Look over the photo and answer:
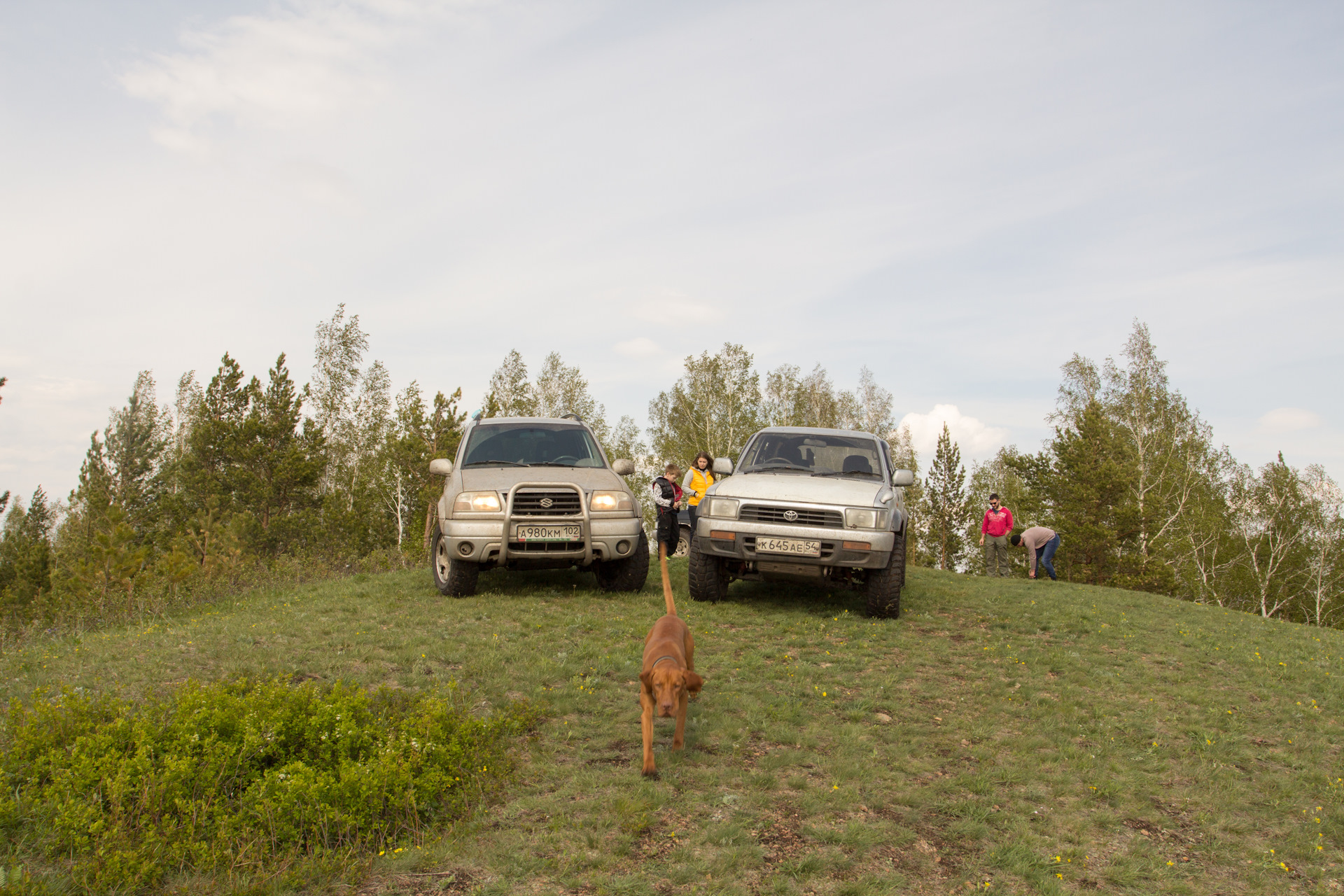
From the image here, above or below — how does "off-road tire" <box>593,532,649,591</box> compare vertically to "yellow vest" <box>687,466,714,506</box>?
below

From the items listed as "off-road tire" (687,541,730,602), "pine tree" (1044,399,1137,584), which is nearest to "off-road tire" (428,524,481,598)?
"off-road tire" (687,541,730,602)

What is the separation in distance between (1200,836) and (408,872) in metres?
3.79

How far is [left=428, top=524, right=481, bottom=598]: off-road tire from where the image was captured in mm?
8445

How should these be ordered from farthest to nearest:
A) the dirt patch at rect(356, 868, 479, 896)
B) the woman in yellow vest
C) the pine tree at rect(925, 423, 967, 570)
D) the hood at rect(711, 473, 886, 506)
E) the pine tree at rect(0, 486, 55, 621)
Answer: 1. the pine tree at rect(925, 423, 967, 570)
2. the pine tree at rect(0, 486, 55, 621)
3. the woman in yellow vest
4. the hood at rect(711, 473, 886, 506)
5. the dirt patch at rect(356, 868, 479, 896)

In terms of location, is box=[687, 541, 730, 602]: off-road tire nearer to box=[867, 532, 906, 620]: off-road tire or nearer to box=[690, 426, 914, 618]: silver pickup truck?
box=[690, 426, 914, 618]: silver pickup truck

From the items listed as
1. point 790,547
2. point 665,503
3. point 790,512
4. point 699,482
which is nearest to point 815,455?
point 790,512

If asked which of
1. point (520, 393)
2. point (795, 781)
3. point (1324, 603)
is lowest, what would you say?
point (1324, 603)

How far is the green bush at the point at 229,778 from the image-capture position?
3.47 meters

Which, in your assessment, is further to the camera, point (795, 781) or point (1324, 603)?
point (1324, 603)

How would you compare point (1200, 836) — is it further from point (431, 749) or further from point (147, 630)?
point (147, 630)

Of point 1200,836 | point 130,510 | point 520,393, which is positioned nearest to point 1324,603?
point 520,393

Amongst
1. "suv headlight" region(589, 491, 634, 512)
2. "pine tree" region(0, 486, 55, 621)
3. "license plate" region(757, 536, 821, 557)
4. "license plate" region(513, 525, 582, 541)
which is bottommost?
"pine tree" region(0, 486, 55, 621)

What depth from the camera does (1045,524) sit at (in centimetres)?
3114

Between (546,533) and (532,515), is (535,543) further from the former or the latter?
(532,515)
